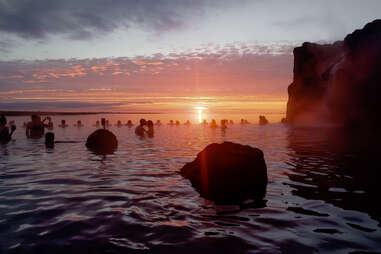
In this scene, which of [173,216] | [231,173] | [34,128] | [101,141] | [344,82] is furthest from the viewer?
[344,82]

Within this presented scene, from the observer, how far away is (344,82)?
42.0 m

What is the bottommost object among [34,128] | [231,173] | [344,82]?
[231,173]

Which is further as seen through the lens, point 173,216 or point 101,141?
point 101,141

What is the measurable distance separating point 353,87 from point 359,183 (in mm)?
37680

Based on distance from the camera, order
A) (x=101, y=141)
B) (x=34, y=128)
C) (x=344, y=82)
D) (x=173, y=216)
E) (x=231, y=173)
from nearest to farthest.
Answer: (x=173, y=216) → (x=231, y=173) → (x=101, y=141) → (x=34, y=128) → (x=344, y=82)

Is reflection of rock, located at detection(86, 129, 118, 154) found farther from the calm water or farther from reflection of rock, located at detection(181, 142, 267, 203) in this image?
reflection of rock, located at detection(181, 142, 267, 203)

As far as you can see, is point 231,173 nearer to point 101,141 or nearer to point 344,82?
point 101,141

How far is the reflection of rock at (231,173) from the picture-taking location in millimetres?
8367

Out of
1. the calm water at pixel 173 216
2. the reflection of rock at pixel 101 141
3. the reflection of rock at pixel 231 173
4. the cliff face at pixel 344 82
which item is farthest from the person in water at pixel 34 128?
the cliff face at pixel 344 82

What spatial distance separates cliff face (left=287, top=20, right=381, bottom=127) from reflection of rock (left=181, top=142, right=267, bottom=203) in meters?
37.1

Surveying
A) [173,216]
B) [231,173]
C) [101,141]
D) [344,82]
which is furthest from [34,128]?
[344,82]

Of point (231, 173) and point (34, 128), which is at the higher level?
point (34, 128)

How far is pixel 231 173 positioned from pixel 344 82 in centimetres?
4139

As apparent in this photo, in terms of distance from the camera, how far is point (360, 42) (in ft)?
129
